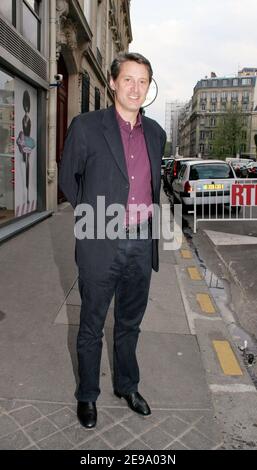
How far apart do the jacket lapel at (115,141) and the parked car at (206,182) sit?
8.90 metres

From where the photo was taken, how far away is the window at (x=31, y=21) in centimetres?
924

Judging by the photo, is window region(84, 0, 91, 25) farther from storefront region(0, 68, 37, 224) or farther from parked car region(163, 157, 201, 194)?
storefront region(0, 68, 37, 224)

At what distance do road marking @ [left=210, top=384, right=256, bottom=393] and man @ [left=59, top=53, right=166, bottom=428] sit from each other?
23.9 inches

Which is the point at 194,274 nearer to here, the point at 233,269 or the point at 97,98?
the point at 233,269

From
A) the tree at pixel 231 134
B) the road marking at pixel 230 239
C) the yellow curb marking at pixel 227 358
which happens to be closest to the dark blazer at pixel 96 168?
the yellow curb marking at pixel 227 358

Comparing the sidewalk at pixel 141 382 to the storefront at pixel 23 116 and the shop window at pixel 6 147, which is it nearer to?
the shop window at pixel 6 147

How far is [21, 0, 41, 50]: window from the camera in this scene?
30.3 feet

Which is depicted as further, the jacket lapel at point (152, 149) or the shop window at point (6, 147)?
the shop window at point (6, 147)

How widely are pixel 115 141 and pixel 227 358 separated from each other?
6.87ft

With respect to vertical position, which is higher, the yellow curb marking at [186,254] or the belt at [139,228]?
the belt at [139,228]

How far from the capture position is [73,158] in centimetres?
252

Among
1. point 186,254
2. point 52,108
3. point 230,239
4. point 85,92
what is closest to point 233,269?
point 186,254

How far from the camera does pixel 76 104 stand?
15.3 metres

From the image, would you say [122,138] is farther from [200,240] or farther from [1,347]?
[200,240]
